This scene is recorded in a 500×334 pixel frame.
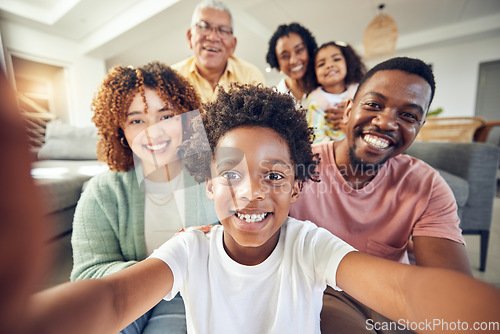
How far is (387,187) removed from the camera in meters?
0.63

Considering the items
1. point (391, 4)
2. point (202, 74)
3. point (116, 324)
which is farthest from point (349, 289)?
point (391, 4)

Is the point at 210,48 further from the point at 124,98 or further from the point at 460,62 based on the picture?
the point at 460,62

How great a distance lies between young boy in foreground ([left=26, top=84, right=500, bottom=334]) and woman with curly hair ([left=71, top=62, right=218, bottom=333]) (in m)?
0.08

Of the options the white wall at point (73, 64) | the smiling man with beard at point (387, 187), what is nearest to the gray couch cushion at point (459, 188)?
the smiling man with beard at point (387, 187)

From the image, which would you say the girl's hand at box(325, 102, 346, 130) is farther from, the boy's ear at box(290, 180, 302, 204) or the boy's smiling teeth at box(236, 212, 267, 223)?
the boy's smiling teeth at box(236, 212, 267, 223)

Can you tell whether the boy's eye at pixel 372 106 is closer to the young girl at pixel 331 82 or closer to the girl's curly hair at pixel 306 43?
the young girl at pixel 331 82

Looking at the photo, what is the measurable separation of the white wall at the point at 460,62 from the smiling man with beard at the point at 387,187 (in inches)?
144

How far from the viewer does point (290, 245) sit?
0.46 m

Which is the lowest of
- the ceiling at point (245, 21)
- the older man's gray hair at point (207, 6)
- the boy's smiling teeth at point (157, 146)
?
the boy's smiling teeth at point (157, 146)

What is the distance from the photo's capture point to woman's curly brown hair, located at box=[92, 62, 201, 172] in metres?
0.52

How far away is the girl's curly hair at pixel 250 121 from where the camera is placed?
0.45 metres

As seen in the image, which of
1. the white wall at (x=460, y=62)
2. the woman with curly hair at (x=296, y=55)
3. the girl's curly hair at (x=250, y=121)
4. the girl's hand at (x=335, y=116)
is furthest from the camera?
the white wall at (x=460, y=62)

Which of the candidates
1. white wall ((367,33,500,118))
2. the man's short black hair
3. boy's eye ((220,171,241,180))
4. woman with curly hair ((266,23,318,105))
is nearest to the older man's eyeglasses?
woman with curly hair ((266,23,318,105))

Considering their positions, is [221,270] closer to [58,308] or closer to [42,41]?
[58,308]
